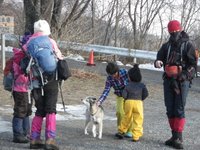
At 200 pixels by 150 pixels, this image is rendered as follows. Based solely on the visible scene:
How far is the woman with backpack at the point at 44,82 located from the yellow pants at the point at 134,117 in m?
1.48

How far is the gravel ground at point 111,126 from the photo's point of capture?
745 cm

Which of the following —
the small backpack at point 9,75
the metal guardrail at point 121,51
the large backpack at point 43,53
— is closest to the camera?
the large backpack at point 43,53

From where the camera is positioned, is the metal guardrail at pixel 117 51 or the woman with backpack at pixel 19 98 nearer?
the woman with backpack at pixel 19 98

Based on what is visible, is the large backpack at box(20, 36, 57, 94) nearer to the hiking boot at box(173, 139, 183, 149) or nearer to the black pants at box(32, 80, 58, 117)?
the black pants at box(32, 80, 58, 117)

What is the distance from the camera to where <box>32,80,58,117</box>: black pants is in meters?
6.88

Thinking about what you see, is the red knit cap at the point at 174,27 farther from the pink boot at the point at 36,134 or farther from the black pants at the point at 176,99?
the pink boot at the point at 36,134

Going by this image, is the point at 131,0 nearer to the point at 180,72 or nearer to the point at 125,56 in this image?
the point at 125,56

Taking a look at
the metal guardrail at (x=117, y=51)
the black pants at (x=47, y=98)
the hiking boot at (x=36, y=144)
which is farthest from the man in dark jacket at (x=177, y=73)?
the metal guardrail at (x=117, y=51)

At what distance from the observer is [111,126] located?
9297mm

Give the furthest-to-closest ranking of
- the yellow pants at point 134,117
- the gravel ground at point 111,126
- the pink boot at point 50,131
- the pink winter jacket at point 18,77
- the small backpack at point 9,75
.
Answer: the yellow pants at point 134,117, the gravel ground at point 111,126, the small backpack at point 9,75, the pink winter jacket at point 18,77, the pink boot at point 50,131

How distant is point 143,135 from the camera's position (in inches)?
332

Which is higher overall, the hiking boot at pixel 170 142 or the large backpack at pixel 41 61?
the large backpack at pixel 41 61

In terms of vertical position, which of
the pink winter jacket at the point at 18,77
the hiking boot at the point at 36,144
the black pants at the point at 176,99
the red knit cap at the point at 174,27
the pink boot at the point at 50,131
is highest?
the red knit cap at the point at 174,27

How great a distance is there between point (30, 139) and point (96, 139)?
125cm
